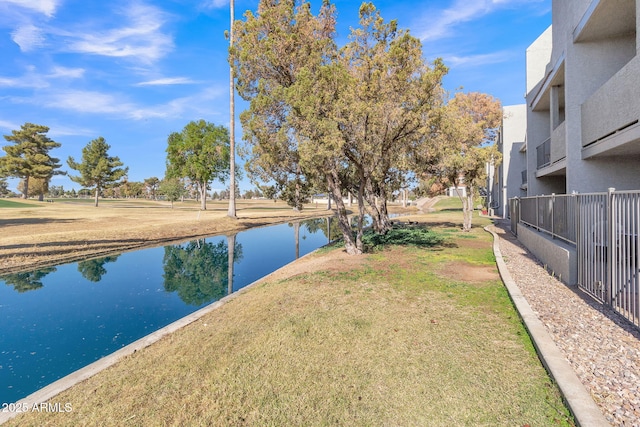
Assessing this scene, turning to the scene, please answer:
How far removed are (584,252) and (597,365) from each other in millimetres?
4114

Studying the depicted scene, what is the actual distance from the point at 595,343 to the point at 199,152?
44118 millimetres

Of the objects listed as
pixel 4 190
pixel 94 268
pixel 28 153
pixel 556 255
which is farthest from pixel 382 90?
pixel 4 190

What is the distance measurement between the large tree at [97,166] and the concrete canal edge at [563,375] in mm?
61248

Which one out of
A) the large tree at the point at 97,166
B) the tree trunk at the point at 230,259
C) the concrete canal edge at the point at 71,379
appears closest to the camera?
the concrete canal edge at the point at 71,379

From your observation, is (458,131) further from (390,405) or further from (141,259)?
(141,259)

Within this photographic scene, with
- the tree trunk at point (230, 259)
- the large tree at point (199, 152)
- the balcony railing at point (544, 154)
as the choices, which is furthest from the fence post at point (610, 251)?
the large tree at point (199, 152)

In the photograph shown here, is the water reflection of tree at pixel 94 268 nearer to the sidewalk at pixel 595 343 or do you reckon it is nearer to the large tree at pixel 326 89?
the large tree at pixel 326 89

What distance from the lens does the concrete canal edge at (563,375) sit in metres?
2.84

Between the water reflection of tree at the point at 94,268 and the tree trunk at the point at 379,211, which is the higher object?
the tree trunk at the point at 379,211

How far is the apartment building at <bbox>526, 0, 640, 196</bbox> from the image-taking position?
775 centimetres

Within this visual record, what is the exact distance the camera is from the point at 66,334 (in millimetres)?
6547

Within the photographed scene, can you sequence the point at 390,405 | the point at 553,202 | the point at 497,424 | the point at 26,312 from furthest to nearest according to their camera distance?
the point at 553,202
the point at 26,312
the point at 390,405
the point at 497,424

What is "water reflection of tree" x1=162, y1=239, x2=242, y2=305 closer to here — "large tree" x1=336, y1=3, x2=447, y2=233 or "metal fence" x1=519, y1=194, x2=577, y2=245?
"large tree" x1=336, y1=3, x2=447, y2=233

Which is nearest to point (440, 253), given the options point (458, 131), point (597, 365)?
point (458, 131)
